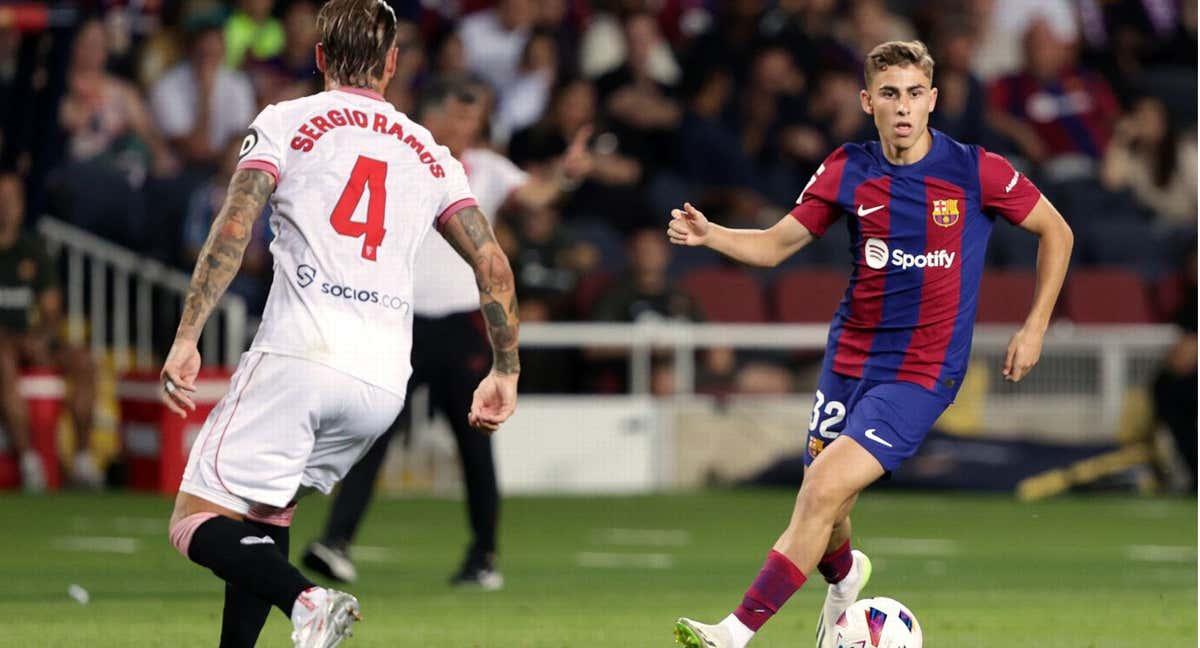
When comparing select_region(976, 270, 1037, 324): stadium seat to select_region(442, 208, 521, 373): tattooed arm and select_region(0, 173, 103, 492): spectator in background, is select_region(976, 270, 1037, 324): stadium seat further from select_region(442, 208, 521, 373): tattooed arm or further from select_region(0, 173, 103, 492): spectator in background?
select_region(442, 208, 521, 373): tattooed arm

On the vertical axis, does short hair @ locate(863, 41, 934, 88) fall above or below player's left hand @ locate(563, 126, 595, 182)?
above

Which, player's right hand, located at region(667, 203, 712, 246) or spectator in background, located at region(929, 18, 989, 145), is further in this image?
spectator in background, located at region(929, 18, 989, 145)

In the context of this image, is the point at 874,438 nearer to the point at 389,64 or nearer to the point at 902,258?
the point at 902,258

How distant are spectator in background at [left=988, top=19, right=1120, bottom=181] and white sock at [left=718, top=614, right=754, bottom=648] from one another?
15000 mm

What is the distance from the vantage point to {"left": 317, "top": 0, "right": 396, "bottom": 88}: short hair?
6520 mm

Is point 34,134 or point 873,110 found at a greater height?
point 873,110

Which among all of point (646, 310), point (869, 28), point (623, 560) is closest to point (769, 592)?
point (623, 560)

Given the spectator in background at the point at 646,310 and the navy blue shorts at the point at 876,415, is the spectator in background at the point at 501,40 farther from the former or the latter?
the navy blue shorts at the point at 876,415

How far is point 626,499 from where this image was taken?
1697 cm

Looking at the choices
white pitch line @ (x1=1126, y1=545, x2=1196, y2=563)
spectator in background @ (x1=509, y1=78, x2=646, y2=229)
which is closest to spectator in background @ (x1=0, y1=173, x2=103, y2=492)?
spectator in background @ (x1=509, y1=78, x2=646, y2=229)

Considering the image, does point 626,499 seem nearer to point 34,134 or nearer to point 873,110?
point 34,134

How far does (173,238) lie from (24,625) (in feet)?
30.7

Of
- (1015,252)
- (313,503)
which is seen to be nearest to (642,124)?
(1015,252)

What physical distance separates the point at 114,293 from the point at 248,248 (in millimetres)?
1123
